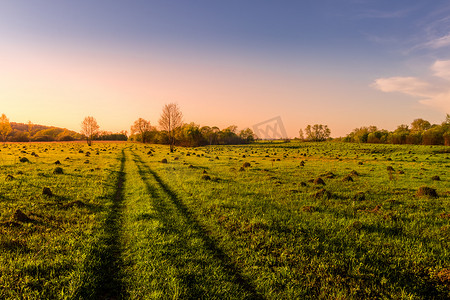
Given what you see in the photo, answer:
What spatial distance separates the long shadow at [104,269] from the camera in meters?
5.10

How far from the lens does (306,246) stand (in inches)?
284

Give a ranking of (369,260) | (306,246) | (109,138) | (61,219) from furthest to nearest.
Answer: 1. (109,138)
2. (61,219)
3. (306,246)
4. (369,260)

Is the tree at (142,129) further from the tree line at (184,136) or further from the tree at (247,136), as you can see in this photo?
the tree at (247,136)

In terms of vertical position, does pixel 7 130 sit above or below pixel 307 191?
above

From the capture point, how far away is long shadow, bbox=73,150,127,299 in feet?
16.7

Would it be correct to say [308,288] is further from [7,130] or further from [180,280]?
[7,130]

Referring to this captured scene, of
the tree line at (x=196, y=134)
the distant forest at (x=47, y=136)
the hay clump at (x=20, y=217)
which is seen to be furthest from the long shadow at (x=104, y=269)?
the distant forest at (x=47, y=136)

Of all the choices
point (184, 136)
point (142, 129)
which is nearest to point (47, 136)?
point (142, 129)

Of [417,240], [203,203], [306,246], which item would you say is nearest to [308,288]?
[306,246]

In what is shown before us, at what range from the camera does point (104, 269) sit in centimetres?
605

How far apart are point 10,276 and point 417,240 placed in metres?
13.4

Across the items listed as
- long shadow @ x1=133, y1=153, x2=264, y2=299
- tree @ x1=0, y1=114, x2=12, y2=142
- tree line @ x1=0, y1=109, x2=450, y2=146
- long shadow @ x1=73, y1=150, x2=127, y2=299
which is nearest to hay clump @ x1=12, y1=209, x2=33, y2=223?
long shadow @ x1=73, y1=150, x2=127, y2=299

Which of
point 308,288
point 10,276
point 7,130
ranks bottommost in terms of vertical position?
point 308,288

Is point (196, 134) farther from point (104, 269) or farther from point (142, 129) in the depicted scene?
point (104, 269)
